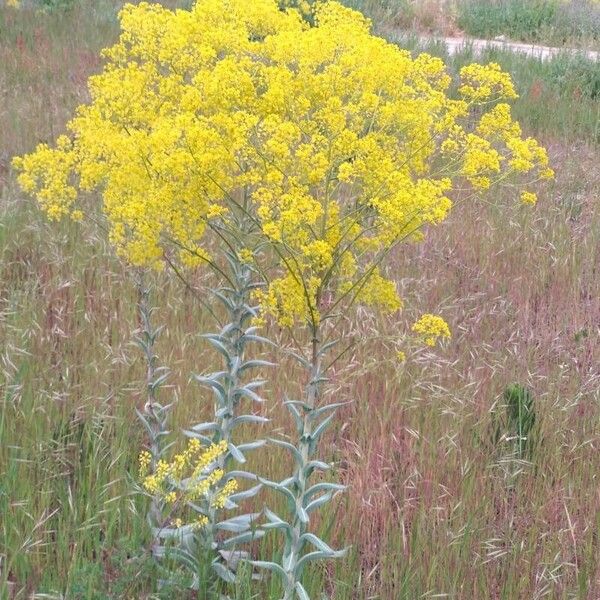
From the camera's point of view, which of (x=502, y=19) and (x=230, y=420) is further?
(x=502, y=19)

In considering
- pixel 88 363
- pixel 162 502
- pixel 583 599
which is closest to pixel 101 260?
pixel 88 363

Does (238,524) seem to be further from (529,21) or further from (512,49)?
(529,21)

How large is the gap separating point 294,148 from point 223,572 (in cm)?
113

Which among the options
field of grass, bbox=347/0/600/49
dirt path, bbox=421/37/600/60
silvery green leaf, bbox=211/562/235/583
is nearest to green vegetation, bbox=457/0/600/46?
field of grass, bbox=347/0/600/49

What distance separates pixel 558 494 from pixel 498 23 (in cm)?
1677

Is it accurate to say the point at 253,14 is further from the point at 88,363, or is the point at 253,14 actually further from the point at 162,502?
the point at 88,363

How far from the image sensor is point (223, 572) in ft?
7.63

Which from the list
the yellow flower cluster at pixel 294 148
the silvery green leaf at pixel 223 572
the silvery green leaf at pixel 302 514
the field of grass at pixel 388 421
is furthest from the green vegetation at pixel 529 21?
the silvery green leaf at pixel 302 514

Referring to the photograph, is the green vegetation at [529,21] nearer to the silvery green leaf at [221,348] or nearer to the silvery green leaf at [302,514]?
the silvery green leaf at [221,348]

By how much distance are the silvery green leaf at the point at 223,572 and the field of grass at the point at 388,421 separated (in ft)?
0.57

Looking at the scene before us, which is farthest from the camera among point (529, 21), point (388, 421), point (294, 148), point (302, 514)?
point (529, 21)

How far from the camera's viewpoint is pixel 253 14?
2344 mm

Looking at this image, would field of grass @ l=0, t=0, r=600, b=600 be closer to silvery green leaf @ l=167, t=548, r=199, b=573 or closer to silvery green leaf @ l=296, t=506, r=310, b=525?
silvery green leaf @ l=167, t=548, r=199, b=573

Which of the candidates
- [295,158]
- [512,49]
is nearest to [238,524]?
[295,158]
